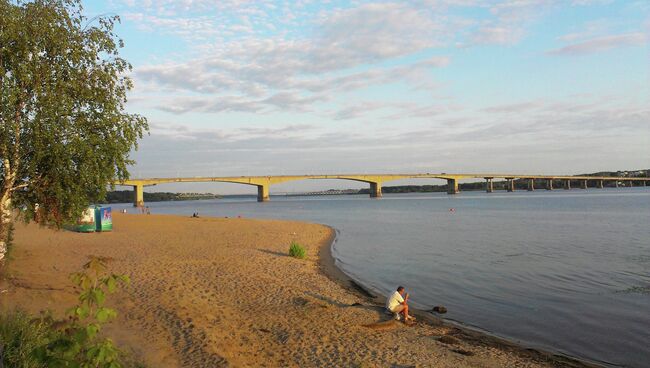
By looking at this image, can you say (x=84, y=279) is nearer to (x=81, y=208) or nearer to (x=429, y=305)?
(x=81, y=208)

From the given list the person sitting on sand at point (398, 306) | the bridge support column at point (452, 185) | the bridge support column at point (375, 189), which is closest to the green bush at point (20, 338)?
the person sitting on sand at point (398, 306)

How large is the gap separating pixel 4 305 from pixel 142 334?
3533 millimetres

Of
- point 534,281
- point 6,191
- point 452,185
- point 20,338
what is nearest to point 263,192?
point 452,185

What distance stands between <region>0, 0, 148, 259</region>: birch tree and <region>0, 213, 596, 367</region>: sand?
2.70m

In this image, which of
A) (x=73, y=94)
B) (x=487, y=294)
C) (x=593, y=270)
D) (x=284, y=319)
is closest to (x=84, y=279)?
(x=284, y=319)

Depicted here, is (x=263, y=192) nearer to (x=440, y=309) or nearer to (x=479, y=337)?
(x=440, y=309)

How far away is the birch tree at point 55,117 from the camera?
1145 cm

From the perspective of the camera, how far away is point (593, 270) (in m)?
21.8

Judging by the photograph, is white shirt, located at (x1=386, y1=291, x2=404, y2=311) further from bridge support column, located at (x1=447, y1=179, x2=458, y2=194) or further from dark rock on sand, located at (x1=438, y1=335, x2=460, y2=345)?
bridge support column, located at (x1=447, y1=179, x2=458, y2=194)

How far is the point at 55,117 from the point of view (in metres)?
11.8

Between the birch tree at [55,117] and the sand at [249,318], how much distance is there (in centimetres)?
270

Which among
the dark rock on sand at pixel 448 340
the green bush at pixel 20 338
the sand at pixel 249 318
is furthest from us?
the dark rock on sand at pixel 448 340

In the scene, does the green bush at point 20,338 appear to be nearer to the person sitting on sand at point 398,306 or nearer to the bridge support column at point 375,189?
the person sitting on sand at point 398,306

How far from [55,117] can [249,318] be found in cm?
699
